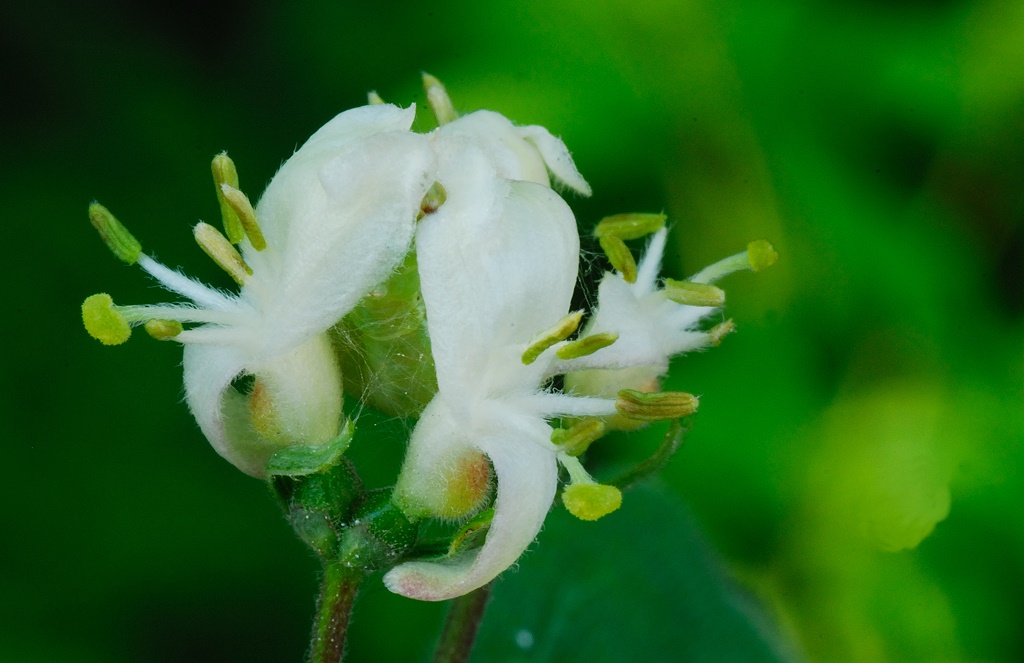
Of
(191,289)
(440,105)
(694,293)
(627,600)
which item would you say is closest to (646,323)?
(694,293)

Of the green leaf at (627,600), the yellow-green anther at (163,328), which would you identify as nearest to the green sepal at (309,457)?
the yellow-green anther at (163,328)

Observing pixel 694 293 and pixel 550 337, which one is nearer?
pixel 550 337

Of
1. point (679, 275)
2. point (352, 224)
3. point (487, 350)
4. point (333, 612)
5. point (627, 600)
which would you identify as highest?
point (352, 224)

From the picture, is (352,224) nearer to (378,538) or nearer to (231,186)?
(231,186)

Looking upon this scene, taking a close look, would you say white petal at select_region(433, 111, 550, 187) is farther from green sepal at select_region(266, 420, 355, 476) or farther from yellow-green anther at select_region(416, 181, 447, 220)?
green sepal at select_region(266, 420, 355, 476)

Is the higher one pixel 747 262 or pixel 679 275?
pixel 747 262

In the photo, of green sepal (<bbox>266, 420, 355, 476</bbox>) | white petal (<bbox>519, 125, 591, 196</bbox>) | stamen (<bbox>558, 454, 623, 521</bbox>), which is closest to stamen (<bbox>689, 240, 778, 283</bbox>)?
white petal (<bbox>519, 125, 591, 196</bbox>)

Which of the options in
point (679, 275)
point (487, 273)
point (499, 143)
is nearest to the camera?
point (487, 273)

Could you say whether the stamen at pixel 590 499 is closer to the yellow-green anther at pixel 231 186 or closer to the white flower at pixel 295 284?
the white flower at pixel 295 284
